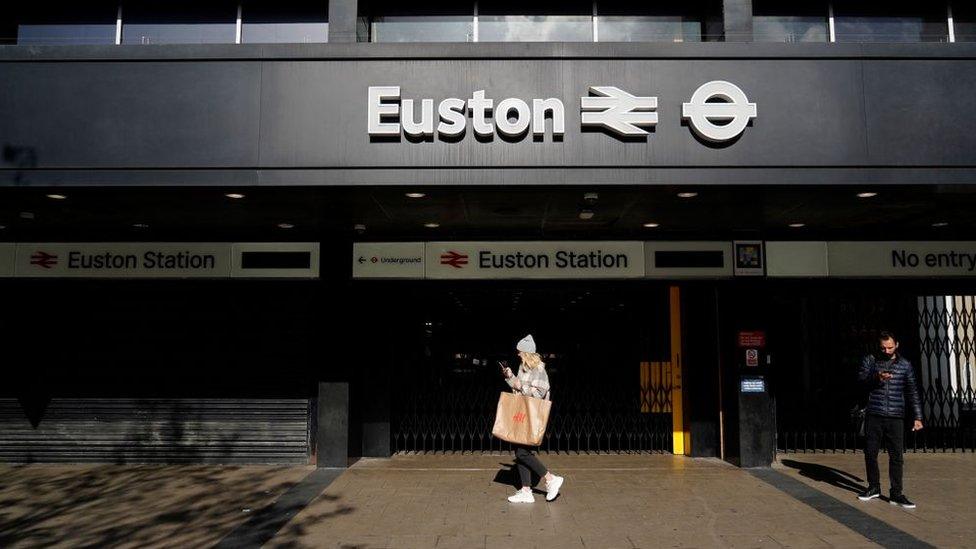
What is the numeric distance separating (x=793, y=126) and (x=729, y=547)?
14.0 ft

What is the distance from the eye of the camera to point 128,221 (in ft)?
27.3

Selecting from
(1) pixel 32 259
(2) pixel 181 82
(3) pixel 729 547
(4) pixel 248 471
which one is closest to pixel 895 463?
(3) pixel 729 547

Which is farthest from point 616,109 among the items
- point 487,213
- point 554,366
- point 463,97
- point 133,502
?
point 133,502

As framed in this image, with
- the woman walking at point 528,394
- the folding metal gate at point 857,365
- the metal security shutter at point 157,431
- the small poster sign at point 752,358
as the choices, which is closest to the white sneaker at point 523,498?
the woman walking at point 528,394

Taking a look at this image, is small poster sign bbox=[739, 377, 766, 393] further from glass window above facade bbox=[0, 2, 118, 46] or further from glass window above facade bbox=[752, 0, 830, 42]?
glass window above facade bbox=[0, 2, 118, 46]

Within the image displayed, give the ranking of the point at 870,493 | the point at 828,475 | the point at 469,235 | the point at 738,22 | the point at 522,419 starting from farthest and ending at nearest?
the point at 469,235, the point at 828,475, the point at 738,22, the point at 870,493, the point at 522,419

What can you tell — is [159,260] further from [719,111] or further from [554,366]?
[719,111]

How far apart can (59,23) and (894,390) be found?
1169cm

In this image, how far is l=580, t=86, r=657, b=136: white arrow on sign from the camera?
6.61m

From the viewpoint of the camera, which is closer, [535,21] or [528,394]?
[528,394]

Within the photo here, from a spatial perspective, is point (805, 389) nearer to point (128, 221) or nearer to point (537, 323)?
point (537, 323)

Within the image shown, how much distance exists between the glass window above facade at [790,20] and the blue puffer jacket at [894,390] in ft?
14.9

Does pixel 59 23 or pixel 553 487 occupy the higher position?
pixel 59 23

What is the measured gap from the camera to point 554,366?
1000cm
